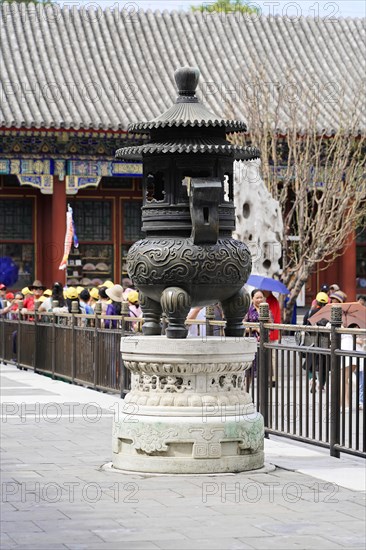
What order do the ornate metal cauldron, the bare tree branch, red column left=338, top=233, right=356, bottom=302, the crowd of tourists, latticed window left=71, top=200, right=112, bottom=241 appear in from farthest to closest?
red column left=338, top=233, right=356, bottom=302, latticed window left=71, top=200, right=112, bottom=241, the bare tree branch, the crowd of tourists, the ornate metal cauldron

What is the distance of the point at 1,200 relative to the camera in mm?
34219

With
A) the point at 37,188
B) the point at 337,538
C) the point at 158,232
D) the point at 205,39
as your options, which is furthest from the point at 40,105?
the point at 337,538

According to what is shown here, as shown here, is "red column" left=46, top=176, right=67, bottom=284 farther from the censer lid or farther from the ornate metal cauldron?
the ornate metal cauldron

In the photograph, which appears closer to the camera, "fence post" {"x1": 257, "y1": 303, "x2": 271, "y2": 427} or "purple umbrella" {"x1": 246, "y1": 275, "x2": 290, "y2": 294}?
"fence post" {"x1": 257, "y1": 303, "x2": 271, "y2": 427}

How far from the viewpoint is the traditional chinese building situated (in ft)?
109

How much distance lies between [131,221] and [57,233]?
2700 millimetres

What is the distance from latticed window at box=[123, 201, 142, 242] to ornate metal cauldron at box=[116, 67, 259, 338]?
23.2 m

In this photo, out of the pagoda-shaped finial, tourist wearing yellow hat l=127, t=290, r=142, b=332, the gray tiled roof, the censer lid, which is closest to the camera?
the censer lid

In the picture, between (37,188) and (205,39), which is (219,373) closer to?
(37,188)

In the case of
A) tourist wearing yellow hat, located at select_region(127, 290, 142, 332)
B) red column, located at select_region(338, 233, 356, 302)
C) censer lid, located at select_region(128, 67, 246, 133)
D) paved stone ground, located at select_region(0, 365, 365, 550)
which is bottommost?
paved stone ground, located at select_region(0, 365, 365, 550)

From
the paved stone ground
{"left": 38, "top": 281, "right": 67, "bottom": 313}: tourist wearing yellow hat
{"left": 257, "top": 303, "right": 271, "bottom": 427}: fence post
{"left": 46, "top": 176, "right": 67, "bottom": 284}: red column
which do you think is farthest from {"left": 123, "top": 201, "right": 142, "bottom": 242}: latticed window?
the paved stone ground

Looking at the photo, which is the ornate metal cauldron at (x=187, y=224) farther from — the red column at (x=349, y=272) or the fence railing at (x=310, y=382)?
the red column at (x=349, y=272)

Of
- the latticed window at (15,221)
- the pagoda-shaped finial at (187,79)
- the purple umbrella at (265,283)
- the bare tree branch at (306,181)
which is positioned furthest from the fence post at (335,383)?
the latticed window at (15,221)

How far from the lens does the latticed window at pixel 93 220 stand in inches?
1357
